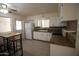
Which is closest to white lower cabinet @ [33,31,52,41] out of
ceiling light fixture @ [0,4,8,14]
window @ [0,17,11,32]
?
window @ [0,17,11,32]

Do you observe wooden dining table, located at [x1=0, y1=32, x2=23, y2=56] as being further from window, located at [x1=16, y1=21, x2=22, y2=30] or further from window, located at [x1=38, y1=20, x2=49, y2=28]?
window, located at [x1=38, y1=20, x2=49, y2=28]

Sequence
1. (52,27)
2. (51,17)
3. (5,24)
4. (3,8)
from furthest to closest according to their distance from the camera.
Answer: (52,27) < (51,17) < (5,24) < (3,8)

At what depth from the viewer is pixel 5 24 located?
1.00m

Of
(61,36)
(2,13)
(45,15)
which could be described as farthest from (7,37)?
(61,36)

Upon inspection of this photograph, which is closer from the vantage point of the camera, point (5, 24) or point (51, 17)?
point (5, 24)

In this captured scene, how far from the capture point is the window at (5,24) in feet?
3.13

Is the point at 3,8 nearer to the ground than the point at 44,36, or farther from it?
farther from it

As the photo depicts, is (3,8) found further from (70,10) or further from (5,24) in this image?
(70,10)

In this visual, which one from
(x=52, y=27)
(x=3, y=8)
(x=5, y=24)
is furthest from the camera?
(x=52, y=27)

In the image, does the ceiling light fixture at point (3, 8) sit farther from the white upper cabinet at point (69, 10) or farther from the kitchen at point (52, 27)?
the white upper cabinet at point (69, 10)

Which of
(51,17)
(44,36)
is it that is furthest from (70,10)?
(44,36)

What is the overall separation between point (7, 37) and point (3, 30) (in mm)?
105

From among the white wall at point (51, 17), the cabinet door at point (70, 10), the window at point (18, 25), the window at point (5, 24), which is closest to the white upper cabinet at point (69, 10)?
the cabinet door at point (70, 10)

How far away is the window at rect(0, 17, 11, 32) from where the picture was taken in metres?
0.95
